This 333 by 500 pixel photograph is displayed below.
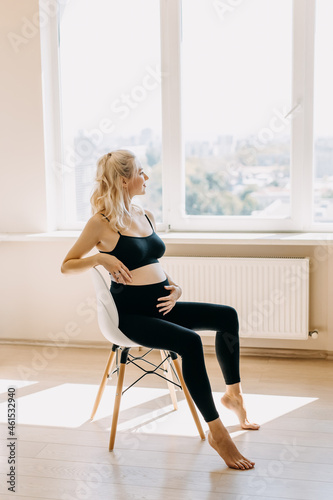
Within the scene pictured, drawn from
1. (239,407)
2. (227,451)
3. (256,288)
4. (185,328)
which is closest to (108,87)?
(256,288)

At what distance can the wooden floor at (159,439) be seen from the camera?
7.36 feet

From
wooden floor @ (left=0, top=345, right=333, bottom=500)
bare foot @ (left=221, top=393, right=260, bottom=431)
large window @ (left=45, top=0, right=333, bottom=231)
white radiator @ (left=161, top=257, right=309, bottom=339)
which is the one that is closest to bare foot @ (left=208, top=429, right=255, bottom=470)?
wooden floor @ (left=0, top=345, right=333, bottom=500)

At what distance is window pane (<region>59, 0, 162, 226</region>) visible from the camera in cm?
373

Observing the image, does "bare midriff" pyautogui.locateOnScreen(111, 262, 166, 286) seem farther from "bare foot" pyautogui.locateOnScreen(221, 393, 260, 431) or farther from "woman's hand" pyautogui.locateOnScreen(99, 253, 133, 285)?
"bare foot" pyautogui.locateOnScreen(221, 393, 260, 431)

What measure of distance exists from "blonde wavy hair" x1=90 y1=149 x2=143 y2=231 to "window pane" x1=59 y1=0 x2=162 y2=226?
3.71 ft

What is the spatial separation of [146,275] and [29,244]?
1.47 meters

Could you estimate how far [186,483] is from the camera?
7.45 feet

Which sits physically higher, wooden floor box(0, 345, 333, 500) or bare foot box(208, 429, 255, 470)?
bare foot box(208, 429, 255, 470)

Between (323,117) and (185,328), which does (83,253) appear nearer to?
(185,328)

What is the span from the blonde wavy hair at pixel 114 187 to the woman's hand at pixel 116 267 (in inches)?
5.4

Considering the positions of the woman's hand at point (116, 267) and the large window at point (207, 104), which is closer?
the woman's hand at point (116, 267)

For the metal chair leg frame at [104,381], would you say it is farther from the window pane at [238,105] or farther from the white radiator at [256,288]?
the window pane at [238,105]

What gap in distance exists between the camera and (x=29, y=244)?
3.91 m

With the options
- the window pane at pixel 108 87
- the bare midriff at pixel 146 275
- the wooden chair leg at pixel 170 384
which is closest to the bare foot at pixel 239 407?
the wooden chair leg at pixel 170 384
